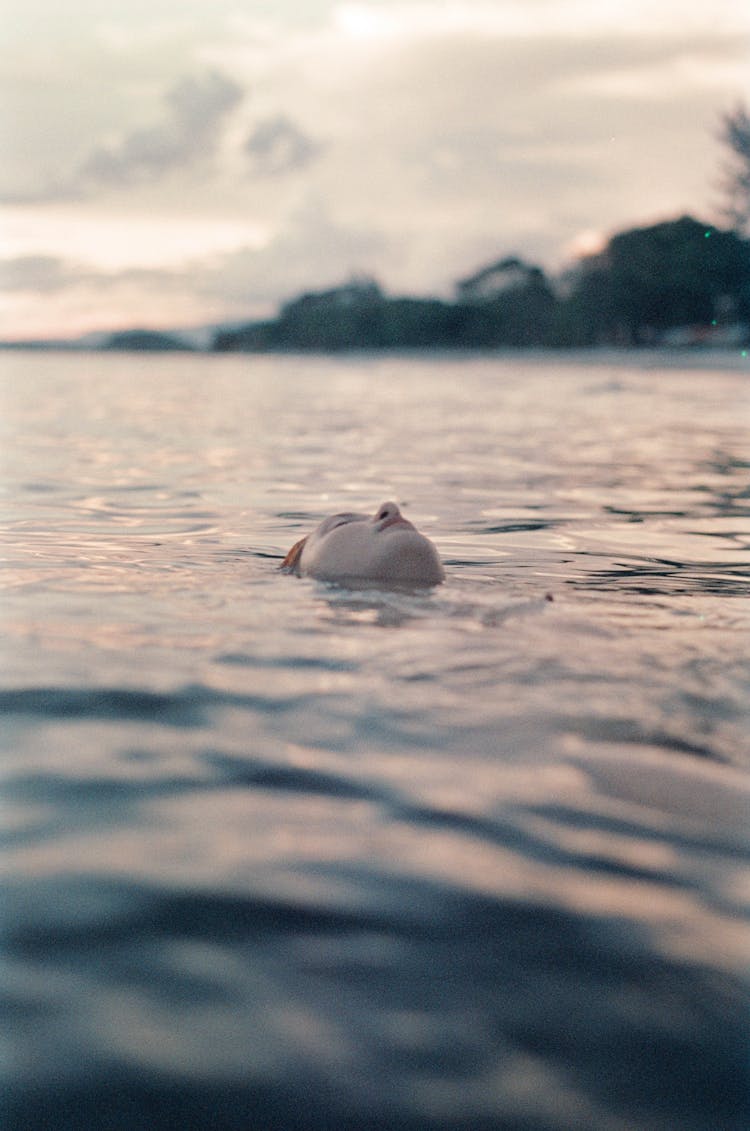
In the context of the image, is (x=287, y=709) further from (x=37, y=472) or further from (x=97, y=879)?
(x=37, y=472)

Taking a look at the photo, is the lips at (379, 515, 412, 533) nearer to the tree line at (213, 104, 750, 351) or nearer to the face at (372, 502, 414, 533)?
the face at (372, 502, 414, 533)

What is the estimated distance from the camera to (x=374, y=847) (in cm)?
269

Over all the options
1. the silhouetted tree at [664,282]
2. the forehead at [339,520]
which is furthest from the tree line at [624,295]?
the forehead at [339,520]

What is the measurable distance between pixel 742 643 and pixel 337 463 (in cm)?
882

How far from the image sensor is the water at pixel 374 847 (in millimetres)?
1896

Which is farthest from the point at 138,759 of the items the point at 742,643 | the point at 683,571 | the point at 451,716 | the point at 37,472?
the point at 37,472

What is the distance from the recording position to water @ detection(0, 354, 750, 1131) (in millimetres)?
1896

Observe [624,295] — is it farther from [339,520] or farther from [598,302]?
[339,520]

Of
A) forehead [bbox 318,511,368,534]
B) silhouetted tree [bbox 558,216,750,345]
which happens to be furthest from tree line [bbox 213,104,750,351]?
forehead [bbox 318,511,368,534]

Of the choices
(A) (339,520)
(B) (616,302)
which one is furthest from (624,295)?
(A) (339,520)

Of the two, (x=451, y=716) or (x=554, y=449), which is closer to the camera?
(x=451, y=716)

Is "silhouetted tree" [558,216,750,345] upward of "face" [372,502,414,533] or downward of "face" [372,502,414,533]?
upward

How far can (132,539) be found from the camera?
743 centimetres

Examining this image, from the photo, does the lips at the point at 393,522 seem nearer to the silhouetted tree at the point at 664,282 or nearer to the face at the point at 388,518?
the face at the point at 388,518
